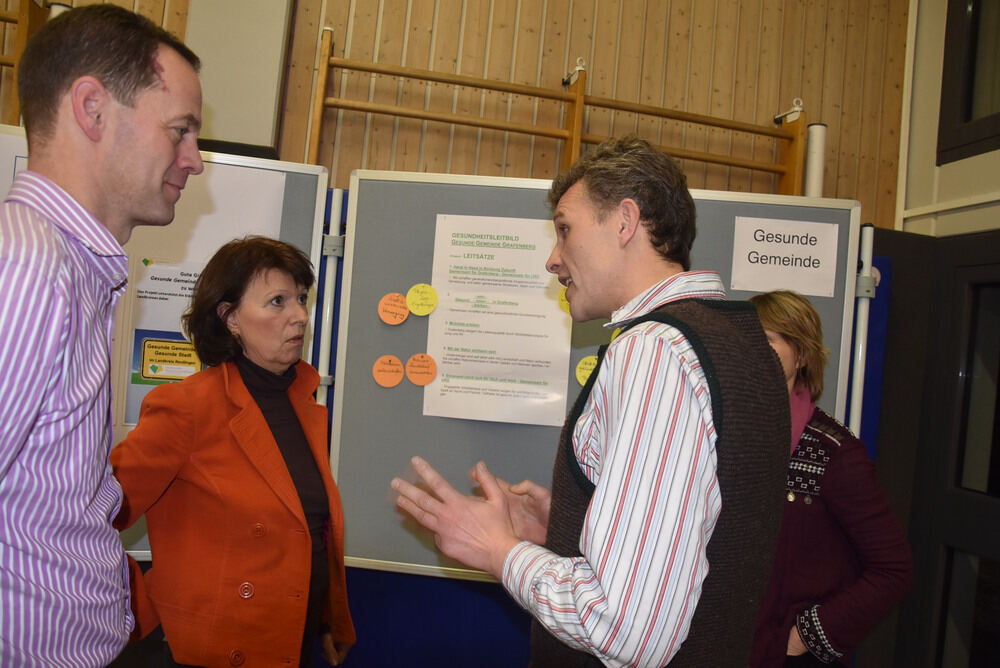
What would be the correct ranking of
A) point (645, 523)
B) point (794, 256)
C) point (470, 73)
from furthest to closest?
1. point (470, 73)
2. point (794, 256)
3. point (645, 523)

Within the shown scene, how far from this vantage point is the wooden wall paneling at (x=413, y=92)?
3.54 m

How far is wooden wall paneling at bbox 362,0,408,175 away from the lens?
3514 mm

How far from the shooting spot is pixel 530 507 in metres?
1.29

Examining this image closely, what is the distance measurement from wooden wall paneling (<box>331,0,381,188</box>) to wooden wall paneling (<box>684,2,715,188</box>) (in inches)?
74.6

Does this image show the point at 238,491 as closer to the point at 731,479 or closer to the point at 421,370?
the point at 421,370

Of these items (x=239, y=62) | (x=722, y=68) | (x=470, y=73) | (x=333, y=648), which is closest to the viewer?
(x=333, y=648)

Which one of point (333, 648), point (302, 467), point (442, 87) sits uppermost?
point (442, 87)

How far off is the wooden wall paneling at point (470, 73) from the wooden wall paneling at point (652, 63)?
96cm

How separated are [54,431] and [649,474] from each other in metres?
0.78

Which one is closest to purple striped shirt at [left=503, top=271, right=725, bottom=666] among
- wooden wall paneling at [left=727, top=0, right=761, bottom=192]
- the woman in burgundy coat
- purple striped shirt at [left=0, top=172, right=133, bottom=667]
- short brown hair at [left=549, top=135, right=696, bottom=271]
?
short brown hair at [left=549, top=135, right=696, bottom=271]

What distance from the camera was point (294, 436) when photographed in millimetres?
1689

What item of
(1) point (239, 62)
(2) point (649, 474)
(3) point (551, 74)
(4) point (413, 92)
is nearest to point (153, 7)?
(1) point (239, 62)

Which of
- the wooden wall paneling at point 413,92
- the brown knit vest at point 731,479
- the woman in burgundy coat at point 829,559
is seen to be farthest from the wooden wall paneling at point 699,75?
the brown knit vest at point 731,479

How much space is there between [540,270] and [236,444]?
112cm
